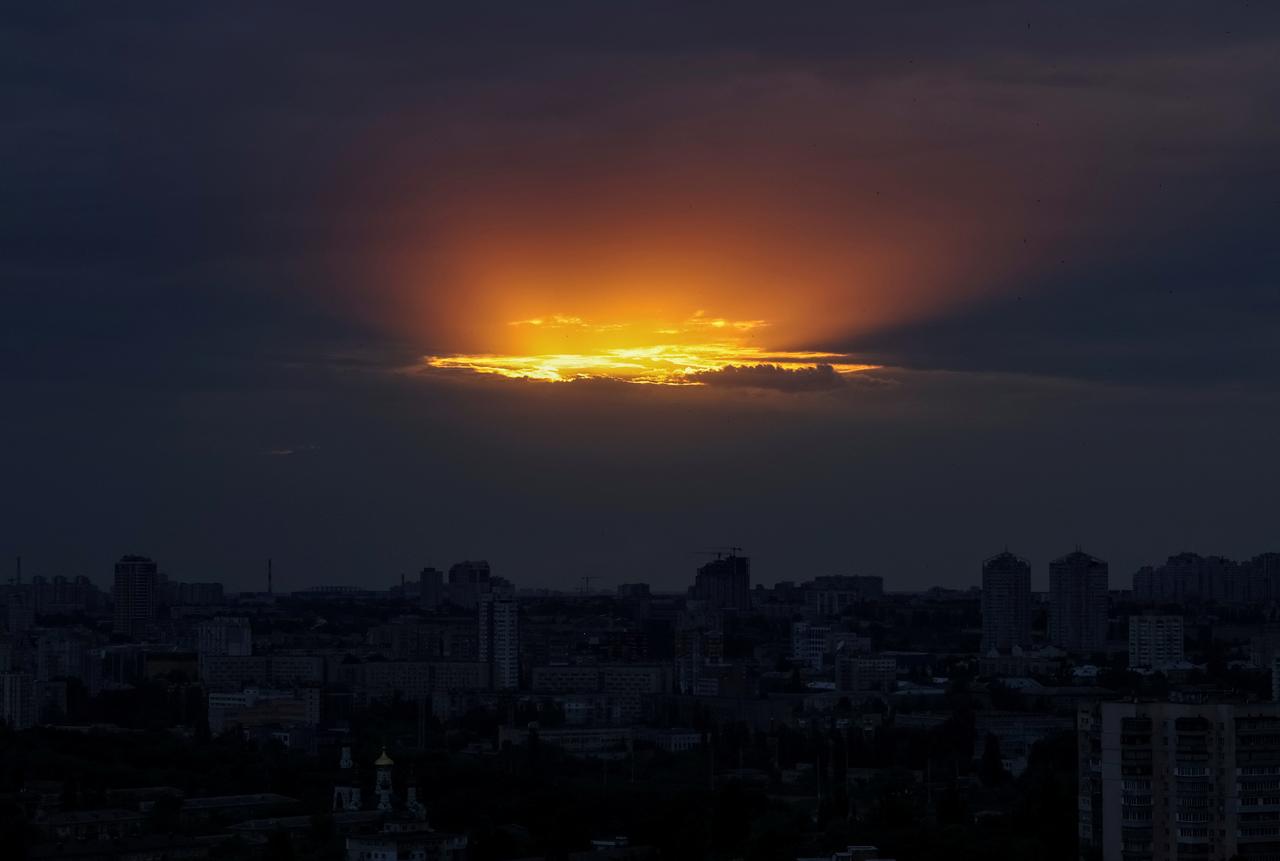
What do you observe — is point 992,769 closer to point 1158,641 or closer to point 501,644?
point 1158,641

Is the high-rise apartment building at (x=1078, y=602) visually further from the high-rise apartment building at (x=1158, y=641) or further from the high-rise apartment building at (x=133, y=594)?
the high-rise apartment building at (x=133, y=594)

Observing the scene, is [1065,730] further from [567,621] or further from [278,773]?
[567,621]

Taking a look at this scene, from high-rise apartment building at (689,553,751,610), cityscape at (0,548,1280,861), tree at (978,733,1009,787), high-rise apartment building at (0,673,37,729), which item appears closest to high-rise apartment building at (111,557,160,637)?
cityscape at (0,548,1280,861)

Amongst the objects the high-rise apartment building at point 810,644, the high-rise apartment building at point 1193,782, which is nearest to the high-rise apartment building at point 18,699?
the high-rise apartment building at point 810,644

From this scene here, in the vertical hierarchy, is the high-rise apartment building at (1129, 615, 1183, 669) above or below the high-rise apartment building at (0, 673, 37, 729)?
above

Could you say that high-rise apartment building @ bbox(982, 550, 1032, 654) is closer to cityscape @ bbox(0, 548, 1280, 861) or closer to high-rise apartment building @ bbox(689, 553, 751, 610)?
cityscape @ bbox(0, 548, 1280, 861)

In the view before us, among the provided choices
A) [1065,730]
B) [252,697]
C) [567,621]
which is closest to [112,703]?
[252,697]
